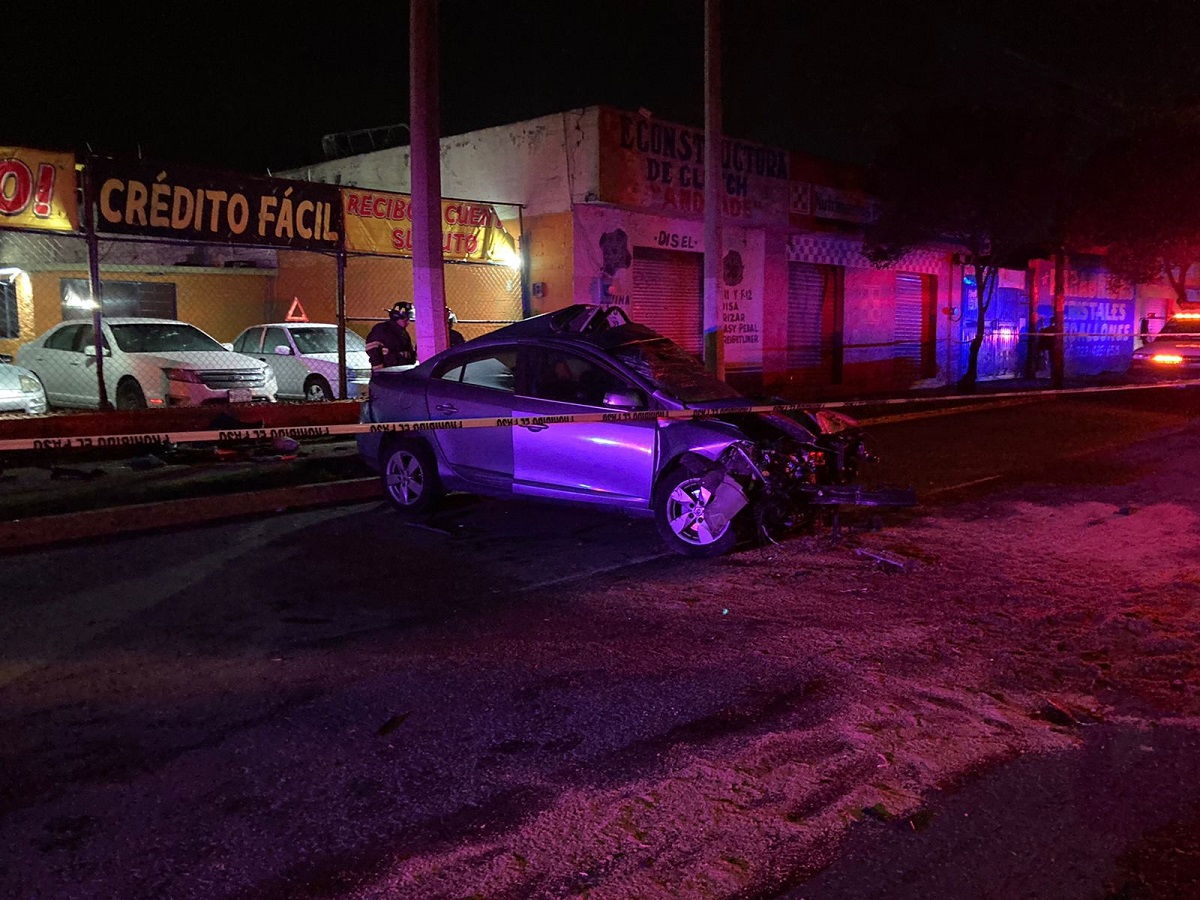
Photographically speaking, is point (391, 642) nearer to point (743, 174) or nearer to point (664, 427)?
point (664, 427)

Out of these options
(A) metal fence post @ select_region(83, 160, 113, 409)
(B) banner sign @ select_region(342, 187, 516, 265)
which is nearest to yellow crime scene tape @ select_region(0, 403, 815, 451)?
(A) metal fence post @ select_region(83, 160, 113, 409)

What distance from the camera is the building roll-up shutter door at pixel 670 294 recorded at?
19.2 meters

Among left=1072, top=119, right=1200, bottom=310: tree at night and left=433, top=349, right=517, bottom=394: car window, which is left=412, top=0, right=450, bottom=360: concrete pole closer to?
left=433, top=349, right=517, bottom=394: car window

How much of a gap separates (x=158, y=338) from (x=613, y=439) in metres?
9.87

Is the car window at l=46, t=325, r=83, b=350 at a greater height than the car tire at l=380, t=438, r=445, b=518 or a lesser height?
greater

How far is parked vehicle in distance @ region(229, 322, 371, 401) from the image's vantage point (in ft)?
54.3

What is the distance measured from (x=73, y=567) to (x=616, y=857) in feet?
18.5

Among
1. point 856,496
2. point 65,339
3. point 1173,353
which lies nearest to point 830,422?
point 856,496

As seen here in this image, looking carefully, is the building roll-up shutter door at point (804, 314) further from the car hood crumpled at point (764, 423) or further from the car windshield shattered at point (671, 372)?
the car hood crumpled at point (764, 423)

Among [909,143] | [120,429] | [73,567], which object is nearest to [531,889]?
[73,567]

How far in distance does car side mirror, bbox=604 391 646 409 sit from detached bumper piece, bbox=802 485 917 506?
139 cm

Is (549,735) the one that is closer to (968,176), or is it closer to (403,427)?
(403,427)

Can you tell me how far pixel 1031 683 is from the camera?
16.1ft

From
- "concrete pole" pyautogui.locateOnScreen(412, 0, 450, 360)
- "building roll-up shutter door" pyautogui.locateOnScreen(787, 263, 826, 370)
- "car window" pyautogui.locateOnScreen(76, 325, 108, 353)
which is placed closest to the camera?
"concrete pole" pyautogui.locateOnScreen(412, 0, 450, 360)
